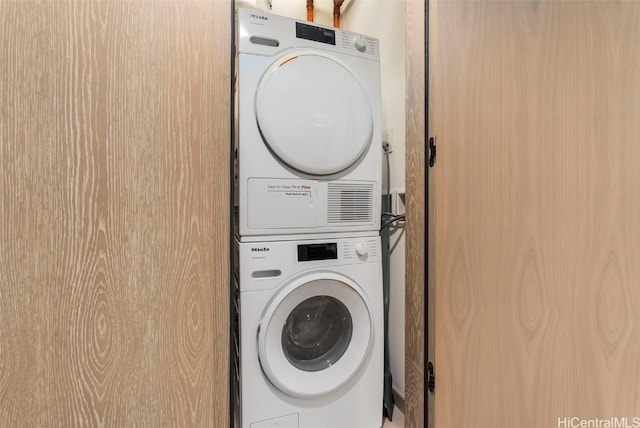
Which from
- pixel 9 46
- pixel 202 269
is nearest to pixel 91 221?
pixel 202 269

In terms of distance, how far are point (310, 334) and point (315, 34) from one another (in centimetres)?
125

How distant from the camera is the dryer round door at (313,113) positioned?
1083mm

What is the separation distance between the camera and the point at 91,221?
0.78 metres

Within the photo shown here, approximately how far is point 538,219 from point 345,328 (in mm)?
839

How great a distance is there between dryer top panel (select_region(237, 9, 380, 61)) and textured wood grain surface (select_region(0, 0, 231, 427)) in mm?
195

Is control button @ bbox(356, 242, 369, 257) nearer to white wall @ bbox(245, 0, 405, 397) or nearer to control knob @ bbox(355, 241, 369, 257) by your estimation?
control knob @ bbox(355, 241, 369, 257)

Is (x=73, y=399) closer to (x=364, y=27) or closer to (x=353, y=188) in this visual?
(x=353, y=188)

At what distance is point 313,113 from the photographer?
3.75ft

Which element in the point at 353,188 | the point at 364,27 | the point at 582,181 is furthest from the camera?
the point at 364,27

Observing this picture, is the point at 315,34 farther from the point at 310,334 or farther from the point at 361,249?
the point at 310,334

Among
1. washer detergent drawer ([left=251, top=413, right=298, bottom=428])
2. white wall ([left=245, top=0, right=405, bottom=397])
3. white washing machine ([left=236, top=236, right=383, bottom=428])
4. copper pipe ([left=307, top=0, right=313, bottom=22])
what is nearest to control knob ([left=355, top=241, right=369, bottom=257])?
white washing machine ([left=236, top=236, right=383, bottom=428])
